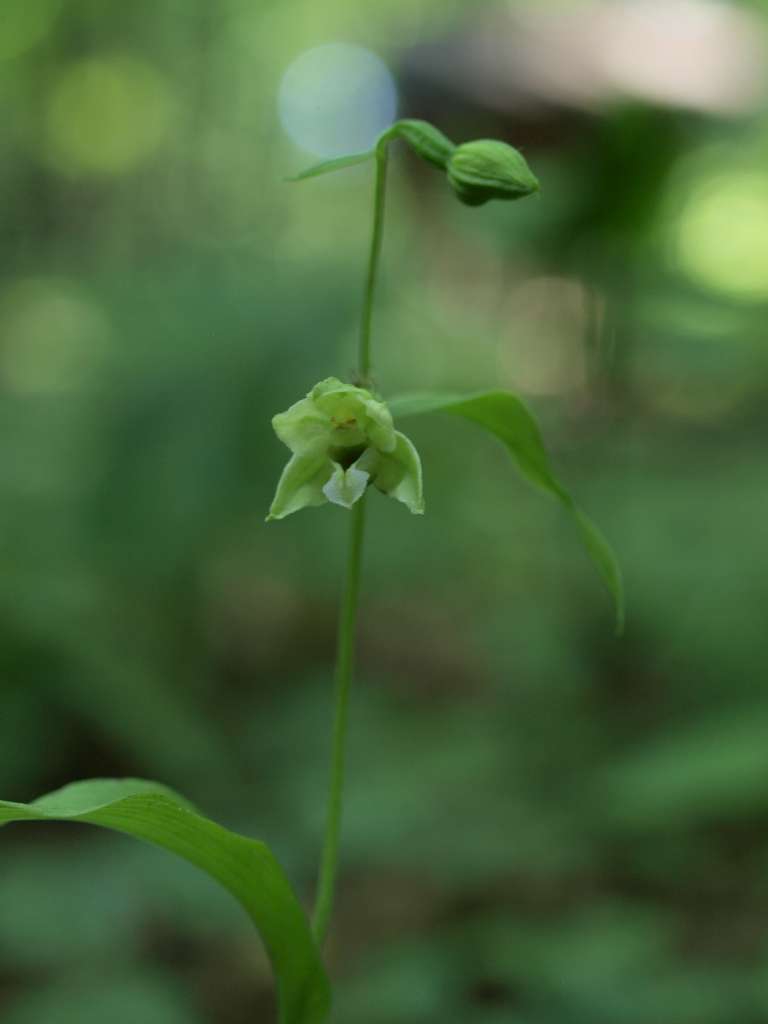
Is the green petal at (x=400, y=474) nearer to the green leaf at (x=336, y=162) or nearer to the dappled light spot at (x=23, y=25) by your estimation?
the green leaf at (x=336, y=162)

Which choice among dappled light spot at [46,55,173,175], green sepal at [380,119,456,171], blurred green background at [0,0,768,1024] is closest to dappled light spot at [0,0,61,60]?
dappled light spot at [46,55,173,175]

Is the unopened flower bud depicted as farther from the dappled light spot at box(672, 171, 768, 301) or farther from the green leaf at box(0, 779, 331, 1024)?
the dappled light spot at box(672, 171, 768, 301)

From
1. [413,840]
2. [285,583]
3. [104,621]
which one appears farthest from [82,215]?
[413,840]

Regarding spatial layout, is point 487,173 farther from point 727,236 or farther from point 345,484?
point 727,236

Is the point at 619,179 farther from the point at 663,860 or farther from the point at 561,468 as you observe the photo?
the point at 663,860

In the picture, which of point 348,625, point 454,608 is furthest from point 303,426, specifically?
point 454,608
